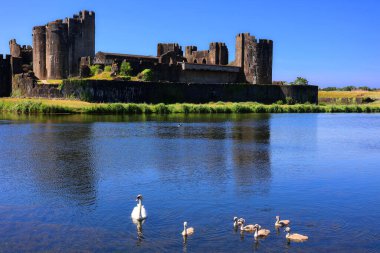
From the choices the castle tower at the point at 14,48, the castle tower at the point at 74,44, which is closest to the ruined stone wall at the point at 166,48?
the castle tower at the point at 74,44

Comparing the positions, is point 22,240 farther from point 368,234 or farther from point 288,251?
point 368,234

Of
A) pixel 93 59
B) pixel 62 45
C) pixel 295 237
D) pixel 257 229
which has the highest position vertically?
pixel 62 45

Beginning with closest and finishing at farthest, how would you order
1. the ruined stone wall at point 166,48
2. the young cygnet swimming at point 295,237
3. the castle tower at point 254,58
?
the young cygnet swimming at point 295,237 → the castle tower at point 254,58 → the ruined stone wall at point 166,48

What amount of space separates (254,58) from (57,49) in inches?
853

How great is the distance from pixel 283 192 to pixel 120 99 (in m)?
35.2

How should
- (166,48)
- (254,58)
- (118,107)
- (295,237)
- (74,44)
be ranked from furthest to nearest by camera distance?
1. (166,48)
2. (254,58)
3. (74,44)
4. (118,107)
5. (295,237)

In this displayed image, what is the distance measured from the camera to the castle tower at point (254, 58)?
6016cm

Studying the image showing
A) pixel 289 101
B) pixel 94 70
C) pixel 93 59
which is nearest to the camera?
pixel 94 70

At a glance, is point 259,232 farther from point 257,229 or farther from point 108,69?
point 108,69

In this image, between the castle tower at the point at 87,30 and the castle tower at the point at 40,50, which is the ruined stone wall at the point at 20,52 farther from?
the castle tower at the point at 87,30

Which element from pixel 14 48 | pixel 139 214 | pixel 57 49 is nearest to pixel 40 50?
pixel 57 49

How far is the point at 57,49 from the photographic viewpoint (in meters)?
52.7

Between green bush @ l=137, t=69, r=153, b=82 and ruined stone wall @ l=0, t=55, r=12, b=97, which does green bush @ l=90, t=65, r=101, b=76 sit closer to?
green bush @ l=137, t=69, r=153, b=82

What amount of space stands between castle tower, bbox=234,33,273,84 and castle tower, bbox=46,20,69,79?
19.7 metres
